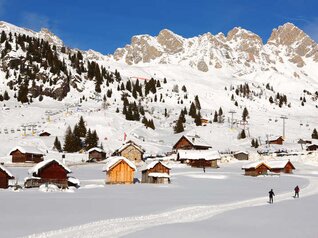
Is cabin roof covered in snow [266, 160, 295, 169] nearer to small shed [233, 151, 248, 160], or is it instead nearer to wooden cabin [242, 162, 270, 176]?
wooden cabin [242, 162, 270, 176]

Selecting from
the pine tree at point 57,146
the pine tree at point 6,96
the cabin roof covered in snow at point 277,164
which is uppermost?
the pine tree at point 6,96

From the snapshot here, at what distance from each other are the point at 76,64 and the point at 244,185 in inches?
5391

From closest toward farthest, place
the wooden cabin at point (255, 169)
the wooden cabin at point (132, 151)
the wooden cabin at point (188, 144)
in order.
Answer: the wooden cabin at point (255, 169) → the wooden cabin at point (132, 151) → the wooden cabin at point (188, 144)

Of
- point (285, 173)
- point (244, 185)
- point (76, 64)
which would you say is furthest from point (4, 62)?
point (244, 185)

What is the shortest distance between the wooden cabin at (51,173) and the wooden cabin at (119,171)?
6.13 meters

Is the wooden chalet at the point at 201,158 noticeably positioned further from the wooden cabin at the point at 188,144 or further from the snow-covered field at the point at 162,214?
the snow-covered field at the point at 162,214

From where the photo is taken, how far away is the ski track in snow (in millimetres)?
21109

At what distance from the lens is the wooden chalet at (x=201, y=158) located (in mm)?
81750

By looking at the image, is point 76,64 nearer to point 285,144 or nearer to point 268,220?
point 285,144

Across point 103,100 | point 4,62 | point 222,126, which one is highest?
point 4,62

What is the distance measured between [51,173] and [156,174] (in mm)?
12752

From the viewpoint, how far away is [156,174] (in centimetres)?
5566

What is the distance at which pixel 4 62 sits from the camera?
6447 inches

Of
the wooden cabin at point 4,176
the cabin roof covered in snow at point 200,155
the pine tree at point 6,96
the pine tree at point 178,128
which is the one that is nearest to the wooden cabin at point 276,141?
the pine tree at point 178,128
